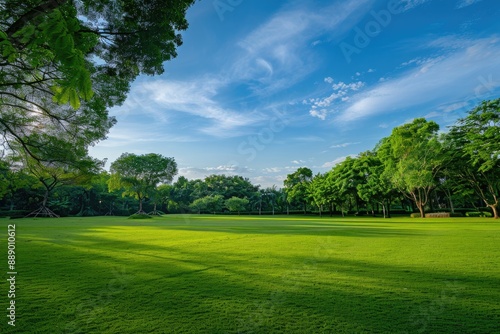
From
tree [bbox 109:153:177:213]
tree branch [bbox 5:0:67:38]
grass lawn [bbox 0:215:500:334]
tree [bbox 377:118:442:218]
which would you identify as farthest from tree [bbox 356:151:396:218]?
tree branch [bbox 5:0:67:38]

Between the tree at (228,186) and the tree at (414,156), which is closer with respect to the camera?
the tree at (414,156)

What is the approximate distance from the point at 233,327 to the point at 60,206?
64.7 m

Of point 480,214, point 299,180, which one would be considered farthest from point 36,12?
point 299,180

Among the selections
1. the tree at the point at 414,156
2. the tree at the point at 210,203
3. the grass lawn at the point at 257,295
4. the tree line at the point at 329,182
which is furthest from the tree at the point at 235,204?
the grass lawn at the point at 257,295

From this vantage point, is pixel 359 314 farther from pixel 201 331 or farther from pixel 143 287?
pixel 143 287

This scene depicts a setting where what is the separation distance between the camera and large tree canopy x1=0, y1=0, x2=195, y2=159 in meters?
2.31

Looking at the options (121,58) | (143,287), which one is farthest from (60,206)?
(143,287)

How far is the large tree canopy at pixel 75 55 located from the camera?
7.59 ft

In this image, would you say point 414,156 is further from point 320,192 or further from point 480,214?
point 320,192

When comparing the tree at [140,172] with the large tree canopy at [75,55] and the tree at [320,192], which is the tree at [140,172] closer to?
the tree at [320,192]

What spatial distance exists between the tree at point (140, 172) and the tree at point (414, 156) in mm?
37282

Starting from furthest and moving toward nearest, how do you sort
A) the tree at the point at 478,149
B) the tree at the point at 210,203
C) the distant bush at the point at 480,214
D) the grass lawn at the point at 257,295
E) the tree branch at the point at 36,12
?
the tree at the point at 210,203
the distant bush at the point at 480,214
the tree at the point at 478,149
the tree branch at the point at 36,12
the grass lawn at the point at 257,295

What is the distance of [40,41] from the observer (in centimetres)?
230

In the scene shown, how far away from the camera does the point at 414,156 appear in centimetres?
3428
